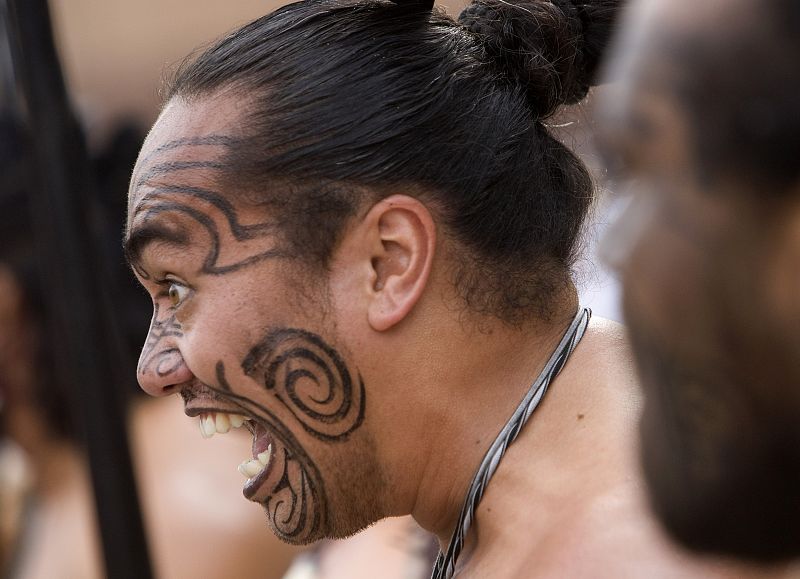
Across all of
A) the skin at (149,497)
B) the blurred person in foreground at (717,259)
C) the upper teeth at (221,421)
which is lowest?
the skin at (149,497)

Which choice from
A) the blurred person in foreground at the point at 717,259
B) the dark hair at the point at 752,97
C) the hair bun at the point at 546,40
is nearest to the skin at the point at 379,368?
the hair bun at the point at 546,40

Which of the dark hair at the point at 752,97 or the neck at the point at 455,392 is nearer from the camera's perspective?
the dark hair at the point at 752,97

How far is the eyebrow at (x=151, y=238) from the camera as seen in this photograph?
1978 millimetres

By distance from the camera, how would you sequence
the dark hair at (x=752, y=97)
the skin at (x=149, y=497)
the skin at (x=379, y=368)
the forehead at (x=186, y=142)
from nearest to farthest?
the dark hair at (x=752, y=97) < the skin at (x=379, y=368) < the forehead at (x=186, y=142) < the skin at (x=149, y=497)

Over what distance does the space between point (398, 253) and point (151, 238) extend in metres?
0.45

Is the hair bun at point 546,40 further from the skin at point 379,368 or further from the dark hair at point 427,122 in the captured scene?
the skin at point 379,368

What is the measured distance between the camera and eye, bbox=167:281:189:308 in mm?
1983

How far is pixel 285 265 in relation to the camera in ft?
6.20

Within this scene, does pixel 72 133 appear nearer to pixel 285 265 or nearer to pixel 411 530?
pixel 285 265

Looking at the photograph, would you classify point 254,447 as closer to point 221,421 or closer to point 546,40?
point 221,421

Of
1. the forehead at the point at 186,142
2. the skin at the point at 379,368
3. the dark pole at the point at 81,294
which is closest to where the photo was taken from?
the dark pole at the point at 81,294

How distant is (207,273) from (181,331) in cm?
12

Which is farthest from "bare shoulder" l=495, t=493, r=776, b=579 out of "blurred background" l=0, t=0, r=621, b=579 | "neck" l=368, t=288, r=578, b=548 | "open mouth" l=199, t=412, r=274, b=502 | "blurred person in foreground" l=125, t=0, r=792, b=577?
"blurred background" l=0, t=0, r=621, b=579

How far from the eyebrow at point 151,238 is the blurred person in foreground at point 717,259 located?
4.10ft
